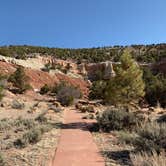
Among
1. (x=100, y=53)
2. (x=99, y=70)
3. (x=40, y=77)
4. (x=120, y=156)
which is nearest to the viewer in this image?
(x=120, y=156)

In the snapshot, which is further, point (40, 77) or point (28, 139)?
point (40, 77)

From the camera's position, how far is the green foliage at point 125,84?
28047mm

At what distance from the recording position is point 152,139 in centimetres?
1138

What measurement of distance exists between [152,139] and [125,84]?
55.9 feet

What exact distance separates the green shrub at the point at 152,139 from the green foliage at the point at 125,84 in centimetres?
1590

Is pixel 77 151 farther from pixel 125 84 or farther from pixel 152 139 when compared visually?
pixel 125 84

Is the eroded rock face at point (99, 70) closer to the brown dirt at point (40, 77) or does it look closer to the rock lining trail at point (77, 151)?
the brown dirt at point (40, 77)

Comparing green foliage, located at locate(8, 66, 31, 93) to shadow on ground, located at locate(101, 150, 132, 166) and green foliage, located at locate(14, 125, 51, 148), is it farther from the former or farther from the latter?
shadow on ground, located at locate(101, 150, 132, 166)

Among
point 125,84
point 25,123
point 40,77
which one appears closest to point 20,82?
point 40,77

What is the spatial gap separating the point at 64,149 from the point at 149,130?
288cm

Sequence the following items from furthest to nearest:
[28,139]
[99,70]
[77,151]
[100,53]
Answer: [100,53] < [99,70] < [28,139] < [77,151]

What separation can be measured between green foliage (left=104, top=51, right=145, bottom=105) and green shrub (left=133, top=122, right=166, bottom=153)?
15900mm

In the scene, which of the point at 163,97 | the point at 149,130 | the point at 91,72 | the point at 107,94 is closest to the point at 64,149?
the point at 149,130

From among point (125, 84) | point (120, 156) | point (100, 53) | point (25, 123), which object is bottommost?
point (120, 156)
